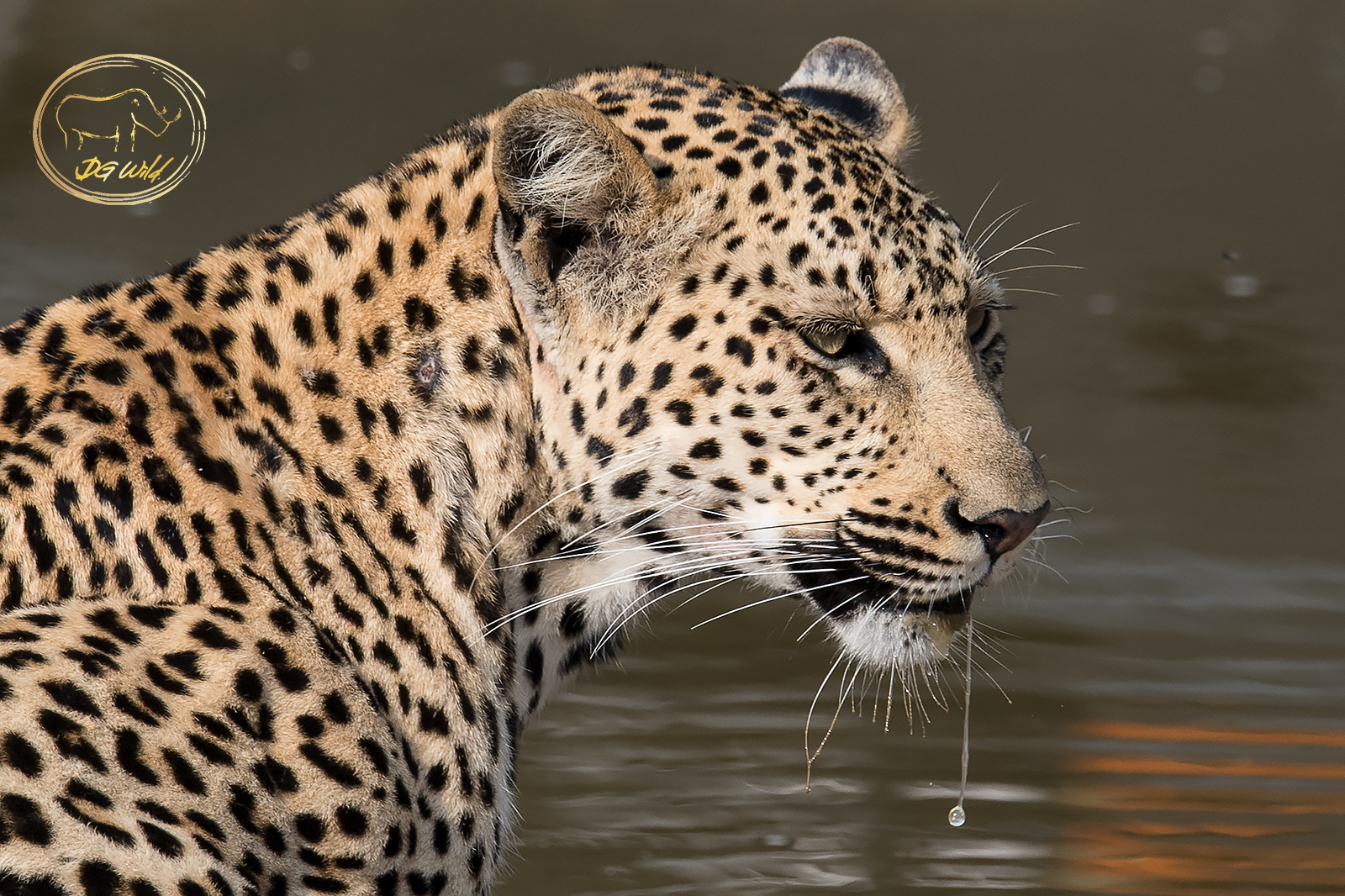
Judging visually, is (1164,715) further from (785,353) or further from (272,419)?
(272,419)

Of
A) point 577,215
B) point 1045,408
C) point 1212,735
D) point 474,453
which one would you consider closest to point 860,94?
point 577,215

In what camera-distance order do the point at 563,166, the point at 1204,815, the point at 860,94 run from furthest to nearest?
the point at 1204,815
the point at 860,94
the point at 563,166

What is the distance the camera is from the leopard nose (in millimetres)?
4566

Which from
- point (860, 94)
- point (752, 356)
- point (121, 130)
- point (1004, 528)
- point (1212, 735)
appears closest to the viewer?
point (752, 356)

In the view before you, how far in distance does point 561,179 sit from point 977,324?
1.43 meters

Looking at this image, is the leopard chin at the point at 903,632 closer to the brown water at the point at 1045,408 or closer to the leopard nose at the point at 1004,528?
the leopard nose at the point at 1004,528

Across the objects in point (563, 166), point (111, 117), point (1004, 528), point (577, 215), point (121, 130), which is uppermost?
point (111, 117)

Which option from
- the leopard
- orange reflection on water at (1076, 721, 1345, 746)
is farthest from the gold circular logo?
the leopard

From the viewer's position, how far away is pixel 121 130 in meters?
14.1

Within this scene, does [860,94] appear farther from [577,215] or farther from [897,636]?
[897,636]

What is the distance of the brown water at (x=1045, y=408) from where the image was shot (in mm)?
7477

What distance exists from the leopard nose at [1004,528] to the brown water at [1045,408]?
1.41 meters

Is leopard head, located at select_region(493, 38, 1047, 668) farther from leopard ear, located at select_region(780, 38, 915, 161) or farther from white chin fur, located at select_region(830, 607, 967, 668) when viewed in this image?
leopard ear, located at select_region(780, 38, 915, 161)

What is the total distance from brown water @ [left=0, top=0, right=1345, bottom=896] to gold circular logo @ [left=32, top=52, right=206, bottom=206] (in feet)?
0.64
